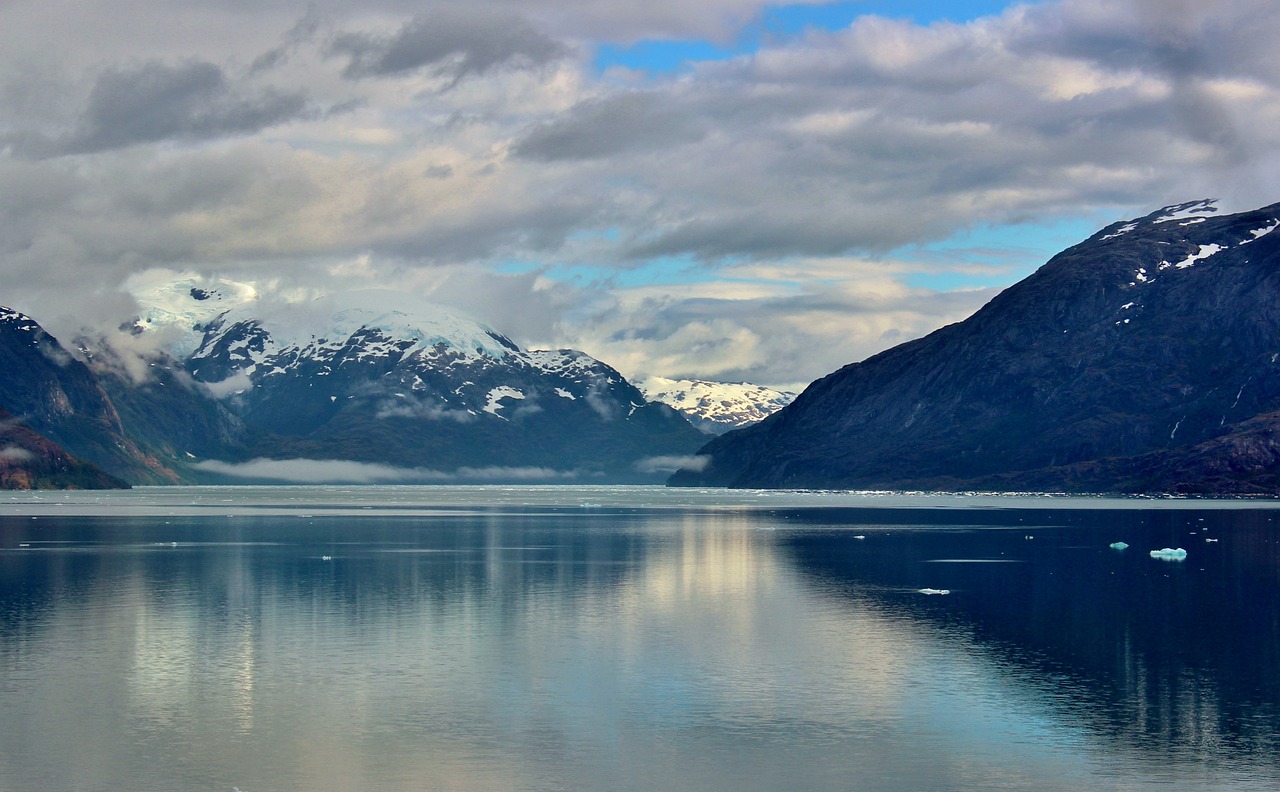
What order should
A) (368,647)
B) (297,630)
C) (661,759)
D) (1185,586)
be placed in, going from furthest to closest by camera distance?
(1185,586) < (297,630) < (368,647) < (661,759)

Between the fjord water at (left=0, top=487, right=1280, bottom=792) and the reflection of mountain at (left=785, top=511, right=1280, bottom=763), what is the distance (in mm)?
313

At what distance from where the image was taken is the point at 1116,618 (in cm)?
8731

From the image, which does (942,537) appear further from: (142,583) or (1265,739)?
(1265,739)

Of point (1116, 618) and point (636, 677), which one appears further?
point (1116, 618)

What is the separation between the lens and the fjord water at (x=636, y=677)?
46656 mm

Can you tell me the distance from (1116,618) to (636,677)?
38.2 metres

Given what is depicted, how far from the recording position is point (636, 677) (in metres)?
64.1

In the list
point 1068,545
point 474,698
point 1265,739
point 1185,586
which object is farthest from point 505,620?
point 1068,545

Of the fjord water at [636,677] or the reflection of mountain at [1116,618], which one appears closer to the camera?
the fjord water at [636,677]

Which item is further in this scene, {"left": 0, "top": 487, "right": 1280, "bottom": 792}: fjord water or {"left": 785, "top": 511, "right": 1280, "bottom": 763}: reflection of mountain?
{"left": 785, "top": 511, "right": 1280, "bottom": 763}: reflection of mountain

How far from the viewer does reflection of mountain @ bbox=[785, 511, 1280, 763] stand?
55625mm

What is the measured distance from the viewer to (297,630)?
79938 millimetres

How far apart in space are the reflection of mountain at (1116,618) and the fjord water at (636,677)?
1.03ft

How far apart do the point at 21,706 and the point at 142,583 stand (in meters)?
53.3
